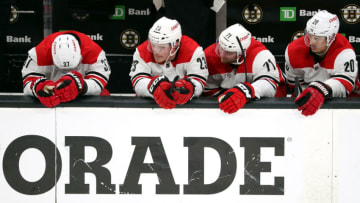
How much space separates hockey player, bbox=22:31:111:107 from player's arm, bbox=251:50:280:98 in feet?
3.46

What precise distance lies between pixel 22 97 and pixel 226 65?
147 cm

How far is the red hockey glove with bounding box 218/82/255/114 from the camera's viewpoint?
288 cm

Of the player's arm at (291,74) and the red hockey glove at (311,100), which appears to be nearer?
the red hockey glove at (311,100)

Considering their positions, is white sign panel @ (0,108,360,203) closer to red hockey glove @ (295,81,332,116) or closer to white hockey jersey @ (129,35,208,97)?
red hockey glove @ (295,81,332,116)

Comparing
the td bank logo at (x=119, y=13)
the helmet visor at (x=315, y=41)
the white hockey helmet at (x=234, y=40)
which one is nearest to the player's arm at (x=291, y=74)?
the helmet visor at (x=315, y=41)

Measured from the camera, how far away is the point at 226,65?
382 cm

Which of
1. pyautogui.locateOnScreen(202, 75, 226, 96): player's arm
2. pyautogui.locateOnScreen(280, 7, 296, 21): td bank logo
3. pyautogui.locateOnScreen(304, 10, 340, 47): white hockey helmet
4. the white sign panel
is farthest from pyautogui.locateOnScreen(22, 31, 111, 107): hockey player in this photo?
pyautogui.locateOnScreen(280, 7, 296, 21): td bank logo

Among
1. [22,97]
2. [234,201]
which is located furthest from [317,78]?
[22,97]

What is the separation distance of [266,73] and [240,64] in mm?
235

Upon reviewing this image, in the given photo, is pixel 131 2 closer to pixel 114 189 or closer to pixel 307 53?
pixel 307 53

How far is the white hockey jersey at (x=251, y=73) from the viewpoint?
11.5ft

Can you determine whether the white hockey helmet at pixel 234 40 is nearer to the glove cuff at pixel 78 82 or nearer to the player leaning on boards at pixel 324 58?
the player leaning on boards at pixel 324 58

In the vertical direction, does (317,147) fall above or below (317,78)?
below

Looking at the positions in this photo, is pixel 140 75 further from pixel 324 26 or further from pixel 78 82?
pixel 324 26
